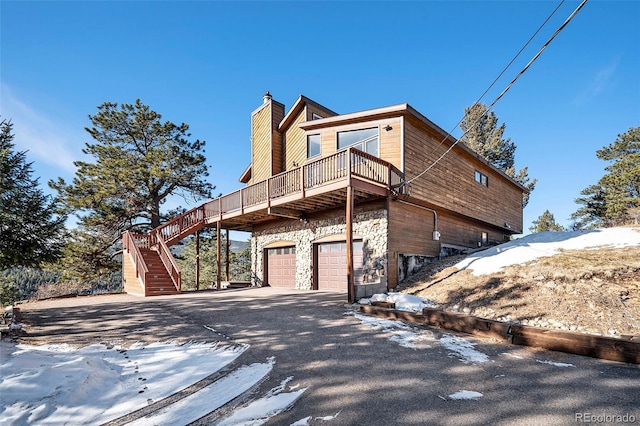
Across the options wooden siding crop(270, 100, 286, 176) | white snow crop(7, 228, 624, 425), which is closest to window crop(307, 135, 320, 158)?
wooden siding crop(270, 100, 286, 176)

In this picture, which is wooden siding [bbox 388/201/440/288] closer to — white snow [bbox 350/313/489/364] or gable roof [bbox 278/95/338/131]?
white snow [bbox 350/313/489/364]

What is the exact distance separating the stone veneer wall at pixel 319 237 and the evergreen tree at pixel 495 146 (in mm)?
23643

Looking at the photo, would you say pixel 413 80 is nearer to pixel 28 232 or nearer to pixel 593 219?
pixel 28 232

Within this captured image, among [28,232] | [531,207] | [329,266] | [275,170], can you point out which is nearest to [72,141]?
[28,232]

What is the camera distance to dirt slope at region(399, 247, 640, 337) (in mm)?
5637

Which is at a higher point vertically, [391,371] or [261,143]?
[261,143]

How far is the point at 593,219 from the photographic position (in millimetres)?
26672

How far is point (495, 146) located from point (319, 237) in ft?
84.3

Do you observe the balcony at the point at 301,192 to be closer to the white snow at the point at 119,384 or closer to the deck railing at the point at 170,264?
the deck railing at the point at 170,264

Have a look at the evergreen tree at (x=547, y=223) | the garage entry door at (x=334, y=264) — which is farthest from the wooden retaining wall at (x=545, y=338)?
the evergreen tree at (x=547, y=223)

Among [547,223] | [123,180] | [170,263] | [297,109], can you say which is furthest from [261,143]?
[547,223]

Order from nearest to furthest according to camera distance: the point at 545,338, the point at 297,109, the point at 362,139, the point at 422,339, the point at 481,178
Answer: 1. the point at 545,338
2. the point at 422,339
3. the point at 362,139
4. the point at 297,109
5. the point at 481,178

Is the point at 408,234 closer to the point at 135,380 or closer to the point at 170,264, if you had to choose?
the point at 135,380

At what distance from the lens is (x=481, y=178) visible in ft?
52.4
